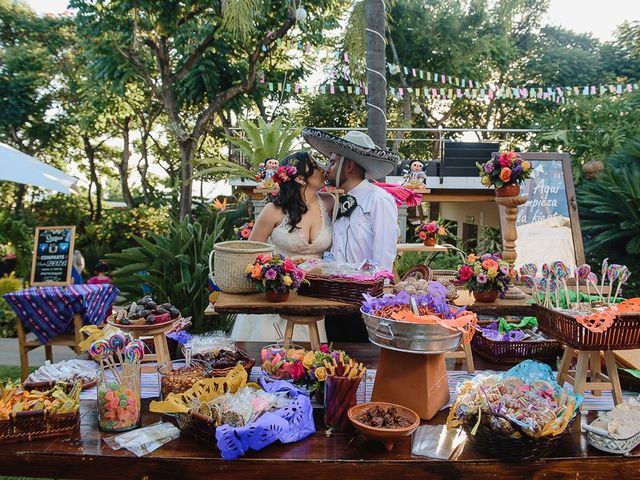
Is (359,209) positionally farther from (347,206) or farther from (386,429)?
(386,429)

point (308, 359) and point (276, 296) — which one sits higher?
point (276, 296)

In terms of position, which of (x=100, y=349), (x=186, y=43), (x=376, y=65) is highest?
(x=186, y=43)

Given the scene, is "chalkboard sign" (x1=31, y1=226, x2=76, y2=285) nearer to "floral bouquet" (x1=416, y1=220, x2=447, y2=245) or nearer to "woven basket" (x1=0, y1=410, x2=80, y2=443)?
"floral bouquet" (x1=416, y1=220, x2=447, y2=245)

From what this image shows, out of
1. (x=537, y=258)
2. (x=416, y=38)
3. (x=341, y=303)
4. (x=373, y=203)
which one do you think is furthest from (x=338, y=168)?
(x=416, y=38)

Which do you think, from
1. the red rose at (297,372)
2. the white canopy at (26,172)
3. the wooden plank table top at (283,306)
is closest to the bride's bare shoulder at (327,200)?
the wooden plank table top at (283,306)

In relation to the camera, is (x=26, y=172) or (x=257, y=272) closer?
(x=257, y=272)

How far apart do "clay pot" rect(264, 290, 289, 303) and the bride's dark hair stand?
81 centimetres

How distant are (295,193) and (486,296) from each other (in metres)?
1.27

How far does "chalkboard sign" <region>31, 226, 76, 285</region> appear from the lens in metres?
5.34

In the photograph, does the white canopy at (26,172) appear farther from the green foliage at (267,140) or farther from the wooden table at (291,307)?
the wooden table at (291,307)

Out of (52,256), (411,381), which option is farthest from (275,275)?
(52,256)

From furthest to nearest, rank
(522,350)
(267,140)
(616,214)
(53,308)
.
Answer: (616,214) → (267,140) → (53,308) → (522,350)

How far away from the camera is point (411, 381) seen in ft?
6.18

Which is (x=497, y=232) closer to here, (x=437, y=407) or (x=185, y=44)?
(x=185, y=44)
